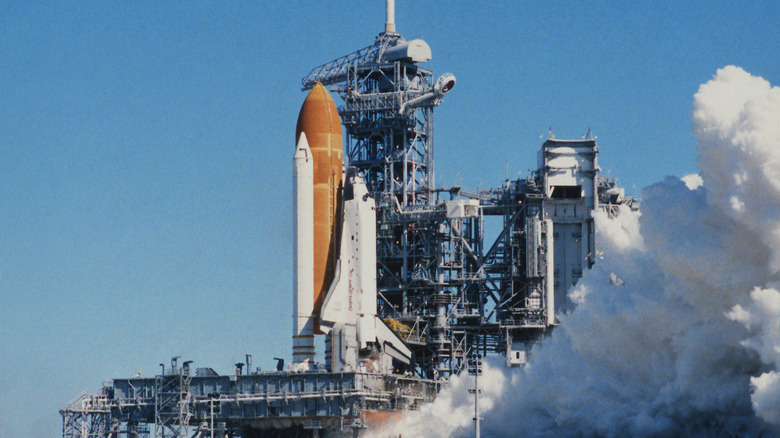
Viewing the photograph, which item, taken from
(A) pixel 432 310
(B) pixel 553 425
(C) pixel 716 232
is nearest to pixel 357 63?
(A) pixel 432 310

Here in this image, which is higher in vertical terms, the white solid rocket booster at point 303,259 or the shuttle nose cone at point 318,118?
the shuttle nose cone at point 318,118

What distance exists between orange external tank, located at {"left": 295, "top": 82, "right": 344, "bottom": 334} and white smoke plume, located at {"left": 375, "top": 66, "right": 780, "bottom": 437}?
12566 millimetres

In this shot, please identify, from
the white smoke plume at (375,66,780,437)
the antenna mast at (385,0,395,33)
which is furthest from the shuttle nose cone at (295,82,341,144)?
the white smoke plume at (375,66,780,437)

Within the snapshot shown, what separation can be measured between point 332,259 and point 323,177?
4552mm

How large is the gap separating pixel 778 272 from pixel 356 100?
39.1 metres

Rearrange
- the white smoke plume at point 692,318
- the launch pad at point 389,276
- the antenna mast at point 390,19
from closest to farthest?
1. the white smoke plume at point 692,318
2. the launch pad at point 389,276
3. the antenna mast at point 390,19

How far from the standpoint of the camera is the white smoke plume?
66.2 metres

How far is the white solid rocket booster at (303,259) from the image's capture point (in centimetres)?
8819

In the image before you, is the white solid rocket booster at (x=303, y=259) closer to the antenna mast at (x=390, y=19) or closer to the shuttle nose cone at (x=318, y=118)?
the shuttle nose cone at (x=318, y=118)

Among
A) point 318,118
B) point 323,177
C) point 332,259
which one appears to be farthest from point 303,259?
point 318,118

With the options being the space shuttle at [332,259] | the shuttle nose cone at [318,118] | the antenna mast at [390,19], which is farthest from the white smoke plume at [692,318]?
the antenna mast at [390,19]

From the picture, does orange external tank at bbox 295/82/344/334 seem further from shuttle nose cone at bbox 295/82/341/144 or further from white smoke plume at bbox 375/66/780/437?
white smoke plume at bbox 375/66/780/437

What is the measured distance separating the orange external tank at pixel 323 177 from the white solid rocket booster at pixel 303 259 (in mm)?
504

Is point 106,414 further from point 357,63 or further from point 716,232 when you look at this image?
point 716,232
